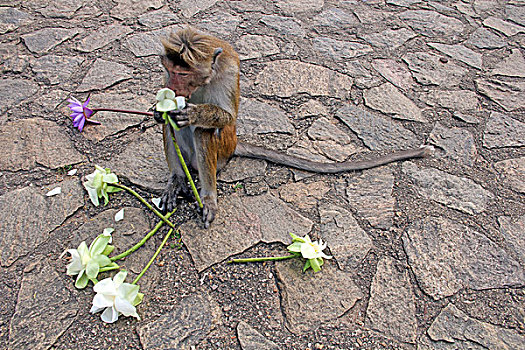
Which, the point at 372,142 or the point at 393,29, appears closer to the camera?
the point at 372,142

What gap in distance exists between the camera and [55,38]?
5121mm

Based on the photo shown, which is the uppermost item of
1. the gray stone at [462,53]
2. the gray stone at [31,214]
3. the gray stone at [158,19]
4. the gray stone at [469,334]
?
the gray stone at [158,19]

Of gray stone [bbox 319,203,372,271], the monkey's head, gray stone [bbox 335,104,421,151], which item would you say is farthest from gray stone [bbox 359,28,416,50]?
the monkey's head

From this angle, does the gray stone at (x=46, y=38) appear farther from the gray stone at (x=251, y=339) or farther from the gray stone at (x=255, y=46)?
the gray stone at (x=251, y=339)

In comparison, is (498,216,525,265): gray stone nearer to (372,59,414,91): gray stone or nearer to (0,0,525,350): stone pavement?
(0,0,525,350): stone pavement

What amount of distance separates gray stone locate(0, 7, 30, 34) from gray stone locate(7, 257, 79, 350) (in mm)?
3559

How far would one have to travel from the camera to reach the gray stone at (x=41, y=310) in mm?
2549

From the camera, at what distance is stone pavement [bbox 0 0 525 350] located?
2.73 meters

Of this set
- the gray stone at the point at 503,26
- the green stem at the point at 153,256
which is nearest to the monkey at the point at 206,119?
the green stem at the point at 153,256

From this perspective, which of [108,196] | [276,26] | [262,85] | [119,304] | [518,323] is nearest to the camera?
[119,304]

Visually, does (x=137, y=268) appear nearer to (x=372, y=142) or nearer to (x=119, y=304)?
(x=119, y=304)

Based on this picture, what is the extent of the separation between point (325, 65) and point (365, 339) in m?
3.26

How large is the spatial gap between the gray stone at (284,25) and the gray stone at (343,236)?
2.83 metres

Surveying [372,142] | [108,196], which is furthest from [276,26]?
[108,196]
